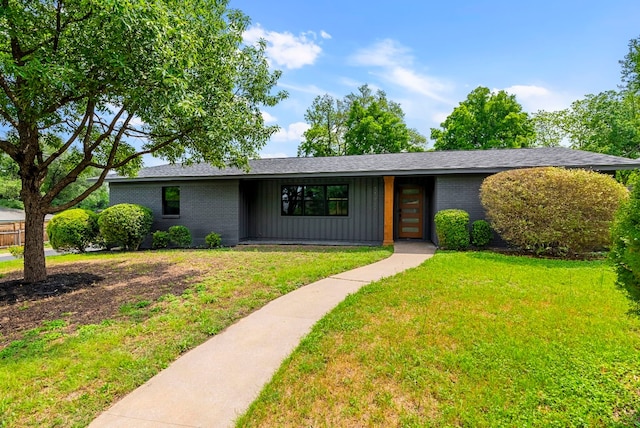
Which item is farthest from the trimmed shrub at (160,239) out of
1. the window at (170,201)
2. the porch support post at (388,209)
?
the porch support post at (388,209)

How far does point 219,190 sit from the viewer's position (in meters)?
12.1

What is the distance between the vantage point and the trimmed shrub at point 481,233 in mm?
9422

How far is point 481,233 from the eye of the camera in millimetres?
9414

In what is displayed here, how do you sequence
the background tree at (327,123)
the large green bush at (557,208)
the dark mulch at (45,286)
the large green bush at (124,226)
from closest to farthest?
the dark mulch at (45,286)
the large green bush at (557,208)
the large green bush at (124,226)
the background tree at (327,123)

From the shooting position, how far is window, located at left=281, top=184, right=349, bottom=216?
1204 centimetres

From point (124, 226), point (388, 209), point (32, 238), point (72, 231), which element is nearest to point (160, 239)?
point (124, 226)

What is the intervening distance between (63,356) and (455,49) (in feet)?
42.1

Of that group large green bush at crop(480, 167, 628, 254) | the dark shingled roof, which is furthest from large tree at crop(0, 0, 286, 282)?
large green bush at crop(480, 167, 628, 254)

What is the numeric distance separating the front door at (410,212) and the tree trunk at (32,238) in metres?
10.4

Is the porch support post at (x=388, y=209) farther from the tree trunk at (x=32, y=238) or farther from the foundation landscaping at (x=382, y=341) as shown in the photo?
the tree trunk at (x=32, y=238)

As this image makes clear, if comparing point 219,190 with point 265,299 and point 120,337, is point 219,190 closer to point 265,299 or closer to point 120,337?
point 265,299

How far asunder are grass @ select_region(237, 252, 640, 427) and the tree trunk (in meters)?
5.58

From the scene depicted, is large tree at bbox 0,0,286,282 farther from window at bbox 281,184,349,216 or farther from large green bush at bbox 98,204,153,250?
window at bbox 281,184,349,216

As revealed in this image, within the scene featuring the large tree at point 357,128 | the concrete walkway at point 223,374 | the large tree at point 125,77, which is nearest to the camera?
the concrete walkway at point 223,374
